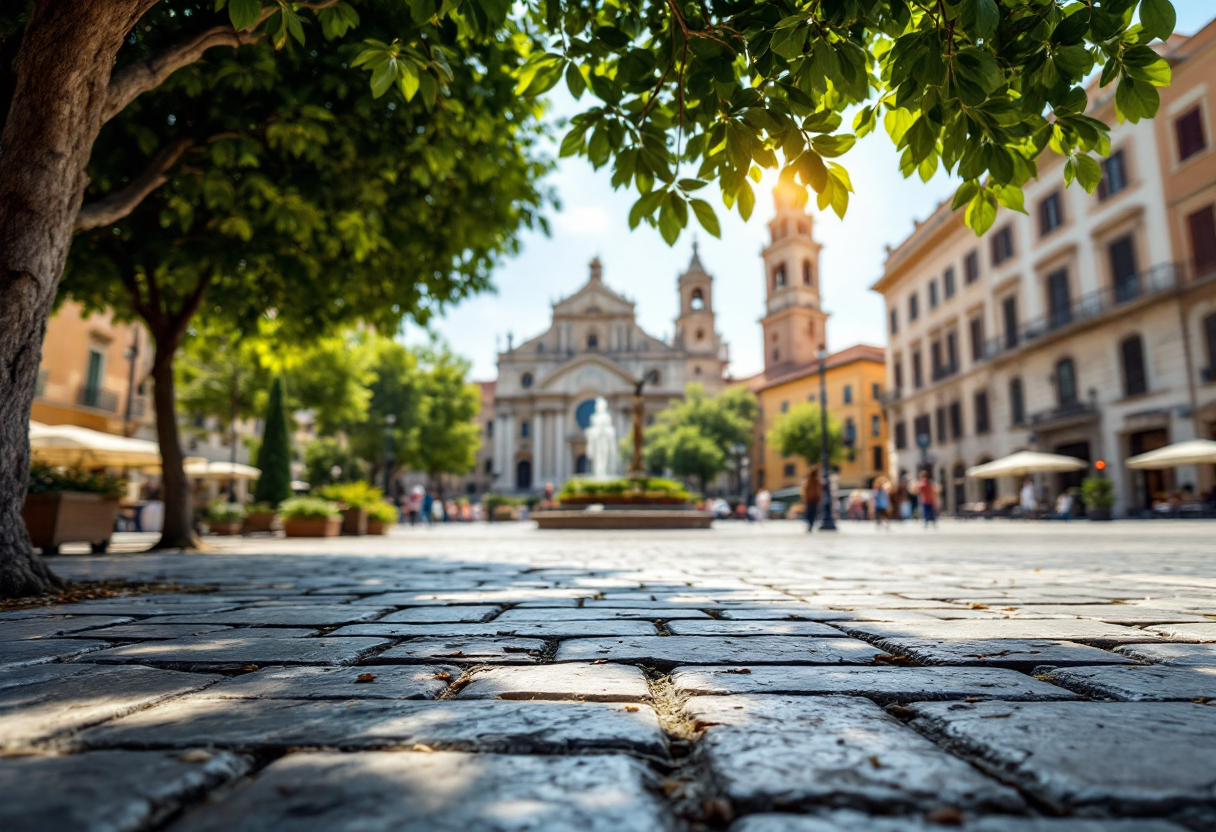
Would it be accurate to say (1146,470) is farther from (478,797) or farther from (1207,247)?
(478,797)

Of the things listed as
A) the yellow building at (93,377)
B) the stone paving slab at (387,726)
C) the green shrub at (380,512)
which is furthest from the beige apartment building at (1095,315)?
the yellow building at (93,377)

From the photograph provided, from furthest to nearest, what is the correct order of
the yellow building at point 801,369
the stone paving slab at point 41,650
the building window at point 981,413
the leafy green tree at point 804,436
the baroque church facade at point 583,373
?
the baroque church facade at point 583,373 < the yellow building at point 801,369 < the leafy green tree at point 804,436 < the building window at point 981,413 < the stone paving slab at point 41,650

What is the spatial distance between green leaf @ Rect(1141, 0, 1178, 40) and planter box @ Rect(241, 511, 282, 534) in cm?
1856

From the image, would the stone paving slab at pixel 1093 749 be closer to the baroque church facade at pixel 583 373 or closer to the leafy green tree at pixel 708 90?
the leafy green tree at pixel 708 90

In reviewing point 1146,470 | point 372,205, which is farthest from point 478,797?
point 1146,470

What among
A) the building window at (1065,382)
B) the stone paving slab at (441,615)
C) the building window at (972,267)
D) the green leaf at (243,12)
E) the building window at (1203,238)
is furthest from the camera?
the building window at (972,267)

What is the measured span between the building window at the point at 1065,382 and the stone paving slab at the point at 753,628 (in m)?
28.0

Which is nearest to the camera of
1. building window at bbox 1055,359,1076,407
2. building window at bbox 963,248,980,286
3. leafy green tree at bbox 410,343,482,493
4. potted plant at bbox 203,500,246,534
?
potted plant at bbox 203,500,246,534

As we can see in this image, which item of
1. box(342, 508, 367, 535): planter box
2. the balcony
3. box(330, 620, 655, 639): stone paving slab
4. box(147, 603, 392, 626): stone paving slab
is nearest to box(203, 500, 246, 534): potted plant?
box(342, 508, 367, 535): planter box

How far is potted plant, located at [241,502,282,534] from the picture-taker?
58.4 ft

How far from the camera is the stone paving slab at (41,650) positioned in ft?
7.38

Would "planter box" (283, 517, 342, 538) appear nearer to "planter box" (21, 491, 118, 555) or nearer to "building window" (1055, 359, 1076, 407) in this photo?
"planter box" (21, 491, 118, 555)

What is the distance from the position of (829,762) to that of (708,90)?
231 cm

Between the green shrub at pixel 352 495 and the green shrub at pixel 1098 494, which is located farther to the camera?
the green shrub at pixel 1098 494
